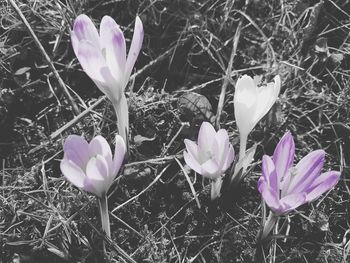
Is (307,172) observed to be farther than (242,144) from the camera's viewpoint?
No

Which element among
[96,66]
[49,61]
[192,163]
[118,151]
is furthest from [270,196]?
[49,61]

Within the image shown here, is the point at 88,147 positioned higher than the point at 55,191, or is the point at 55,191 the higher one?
the point at 88,147

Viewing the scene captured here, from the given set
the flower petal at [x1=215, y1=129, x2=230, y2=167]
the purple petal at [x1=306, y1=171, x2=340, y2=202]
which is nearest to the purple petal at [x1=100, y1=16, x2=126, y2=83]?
the flower petal at [x1=215, y1=129, x2=230, y2=167]

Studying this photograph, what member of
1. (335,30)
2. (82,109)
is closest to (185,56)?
(82,109)

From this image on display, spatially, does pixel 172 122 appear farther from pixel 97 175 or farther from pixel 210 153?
pixel 97 175

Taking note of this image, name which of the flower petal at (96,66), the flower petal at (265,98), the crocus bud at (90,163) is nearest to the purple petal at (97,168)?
the crocus bud at (90,163)

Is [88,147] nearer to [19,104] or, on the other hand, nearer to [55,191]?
[55,191]
